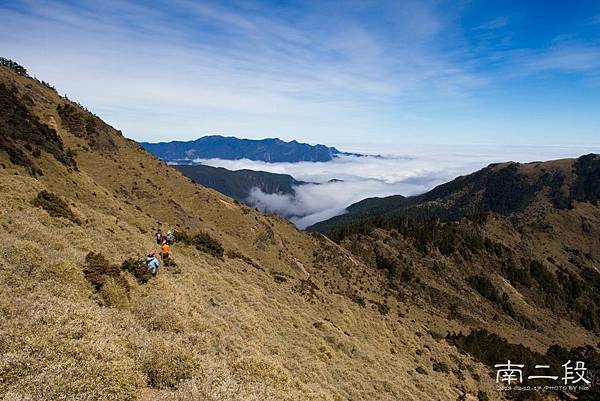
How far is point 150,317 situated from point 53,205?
51.9 ft

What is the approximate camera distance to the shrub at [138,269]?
2106 centimetres

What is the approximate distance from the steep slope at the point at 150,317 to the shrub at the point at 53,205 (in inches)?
5.6

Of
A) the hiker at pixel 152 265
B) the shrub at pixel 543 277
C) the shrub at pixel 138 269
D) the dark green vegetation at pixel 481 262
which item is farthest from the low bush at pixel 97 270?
the shrub at pixel 543 277

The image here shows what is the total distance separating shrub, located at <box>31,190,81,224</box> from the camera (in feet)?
87.0

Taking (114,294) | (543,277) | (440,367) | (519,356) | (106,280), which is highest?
(106,280)

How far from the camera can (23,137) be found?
44250 millimetres

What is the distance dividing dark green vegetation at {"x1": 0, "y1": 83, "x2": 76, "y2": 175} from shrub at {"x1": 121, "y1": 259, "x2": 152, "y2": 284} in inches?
910

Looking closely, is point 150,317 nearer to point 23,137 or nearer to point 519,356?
point 23,137

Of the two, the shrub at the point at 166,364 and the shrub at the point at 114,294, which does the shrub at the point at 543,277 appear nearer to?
the shrub at the point at 114,294

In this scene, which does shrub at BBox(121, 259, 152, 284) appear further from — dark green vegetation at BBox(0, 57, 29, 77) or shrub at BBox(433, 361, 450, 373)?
dark green vegetation at BBox(0, 57, 29, 77)

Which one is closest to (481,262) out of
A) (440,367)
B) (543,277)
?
(543,277)

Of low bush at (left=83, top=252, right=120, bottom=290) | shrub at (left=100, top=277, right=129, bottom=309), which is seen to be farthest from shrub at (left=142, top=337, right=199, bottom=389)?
low bush at (left=83, top=252, right=120, bottom=290)

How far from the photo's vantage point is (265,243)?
215 feet

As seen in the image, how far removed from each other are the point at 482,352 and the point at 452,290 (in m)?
40.1
